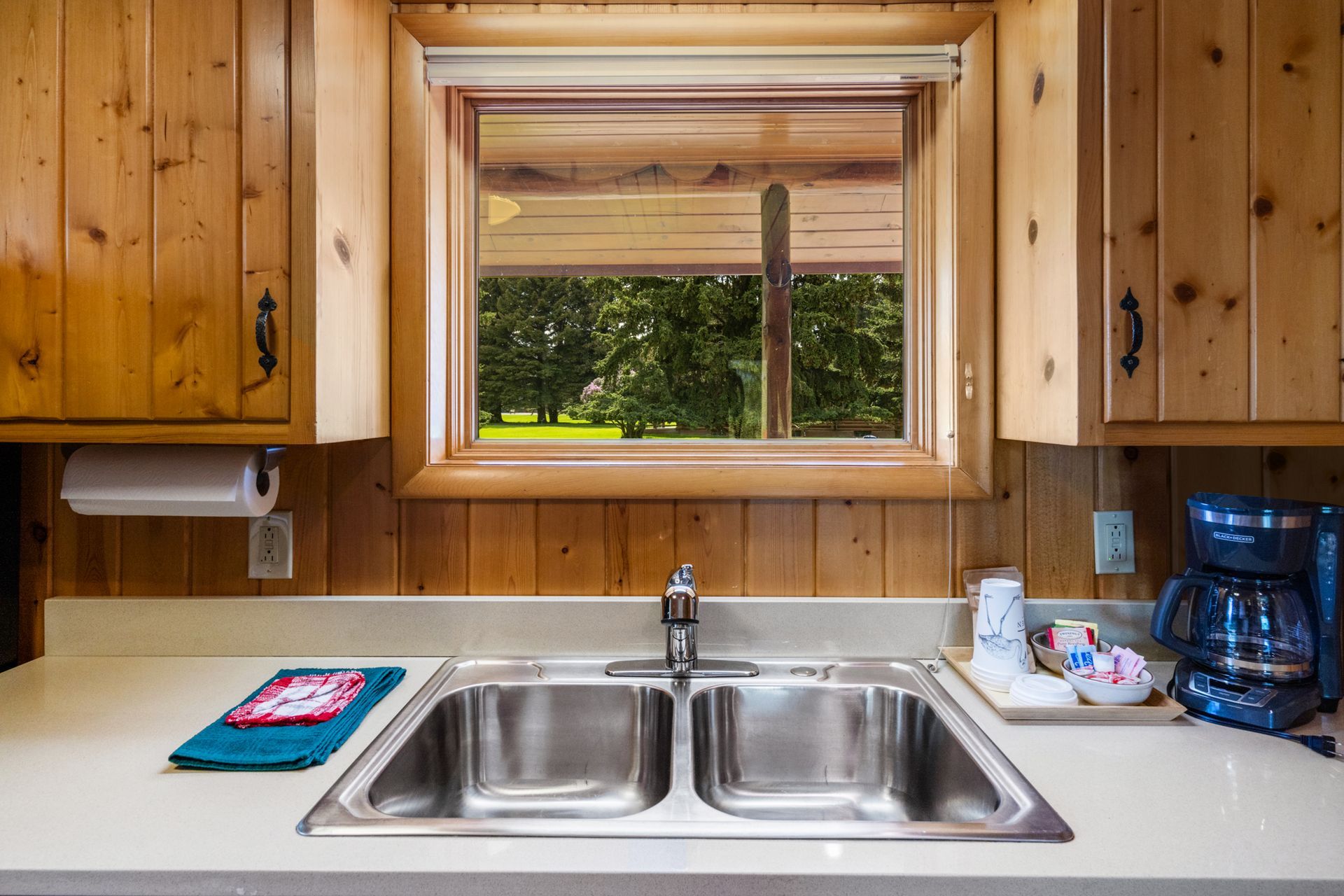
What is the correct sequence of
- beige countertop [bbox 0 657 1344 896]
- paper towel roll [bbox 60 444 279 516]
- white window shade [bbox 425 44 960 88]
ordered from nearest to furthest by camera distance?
beige countertop [bbox 0 657 1344 896], paper towel roll [bbox 60 444 279 516], white window shade [bbox 425 44 960 88]

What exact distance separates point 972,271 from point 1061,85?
33 centimetres

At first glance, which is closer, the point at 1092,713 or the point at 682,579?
the point at 1092,713

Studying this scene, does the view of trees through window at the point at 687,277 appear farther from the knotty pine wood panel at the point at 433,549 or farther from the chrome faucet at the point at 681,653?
the chrome faucet at the point at 681,653

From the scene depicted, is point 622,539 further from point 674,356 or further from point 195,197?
point 195,197

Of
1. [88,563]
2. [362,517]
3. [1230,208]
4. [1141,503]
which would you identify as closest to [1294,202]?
[1230,208]

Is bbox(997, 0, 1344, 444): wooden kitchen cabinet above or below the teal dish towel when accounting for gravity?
above

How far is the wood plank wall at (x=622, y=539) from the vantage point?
1.35m

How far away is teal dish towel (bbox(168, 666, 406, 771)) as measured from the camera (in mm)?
922

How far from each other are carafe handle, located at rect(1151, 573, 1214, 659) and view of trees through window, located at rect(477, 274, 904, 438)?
549 millimetres

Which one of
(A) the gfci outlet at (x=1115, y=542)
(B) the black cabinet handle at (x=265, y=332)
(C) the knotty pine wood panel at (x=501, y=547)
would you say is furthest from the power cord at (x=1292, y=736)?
(B) the black cabinet handle at (x=265, y=332)

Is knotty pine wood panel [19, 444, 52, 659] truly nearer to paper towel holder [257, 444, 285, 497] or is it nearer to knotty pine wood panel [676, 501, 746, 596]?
paper towel holder [257, 444, 285, 497]

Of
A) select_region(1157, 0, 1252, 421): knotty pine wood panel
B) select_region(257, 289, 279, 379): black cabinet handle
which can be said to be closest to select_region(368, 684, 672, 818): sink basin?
select_region(257, 289, 279, 379): black cabinet handle

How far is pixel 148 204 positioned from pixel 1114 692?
160cm

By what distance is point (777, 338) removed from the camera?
1.52 m
